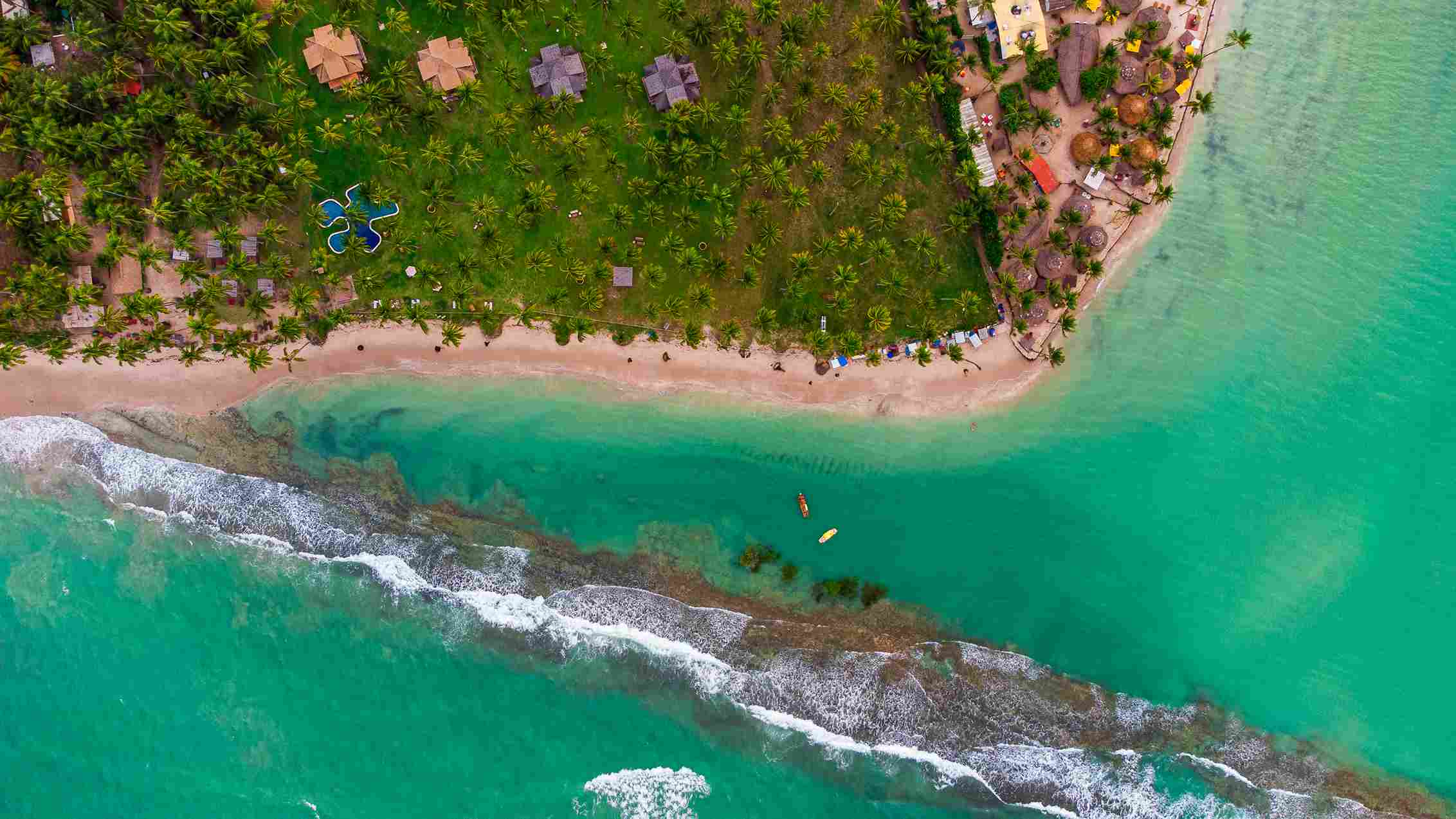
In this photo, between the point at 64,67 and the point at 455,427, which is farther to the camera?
the point at 455,427

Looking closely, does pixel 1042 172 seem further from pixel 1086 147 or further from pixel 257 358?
pixel 257 358

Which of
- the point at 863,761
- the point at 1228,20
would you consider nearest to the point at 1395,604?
the point at 863,761

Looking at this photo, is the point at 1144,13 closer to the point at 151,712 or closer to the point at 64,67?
the point at 64,67

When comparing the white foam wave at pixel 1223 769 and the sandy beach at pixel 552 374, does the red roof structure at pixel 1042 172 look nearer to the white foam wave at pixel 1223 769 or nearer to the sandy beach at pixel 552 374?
the sandy beach at pixel 552 374

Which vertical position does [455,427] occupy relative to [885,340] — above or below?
below

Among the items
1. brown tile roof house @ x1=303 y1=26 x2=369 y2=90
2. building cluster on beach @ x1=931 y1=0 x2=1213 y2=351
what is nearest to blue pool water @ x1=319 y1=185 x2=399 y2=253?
brown tile roof house @ x1=303 y1=26 x2=369 y2=90

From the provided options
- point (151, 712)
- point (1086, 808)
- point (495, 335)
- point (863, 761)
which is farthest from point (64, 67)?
point (1086, 808)

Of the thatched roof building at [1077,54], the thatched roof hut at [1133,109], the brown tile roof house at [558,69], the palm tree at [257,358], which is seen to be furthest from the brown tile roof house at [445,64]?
the thatched roof hut at [1133,109]

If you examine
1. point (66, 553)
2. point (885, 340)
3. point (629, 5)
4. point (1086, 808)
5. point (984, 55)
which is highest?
point (629, 5)
